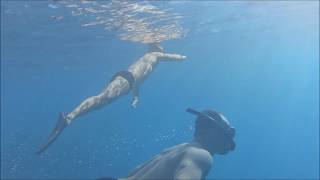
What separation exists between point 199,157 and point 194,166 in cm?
19

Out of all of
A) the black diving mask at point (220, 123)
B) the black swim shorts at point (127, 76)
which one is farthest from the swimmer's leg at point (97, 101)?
the black diving mask at point (220, 123)

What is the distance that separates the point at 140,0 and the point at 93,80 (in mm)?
42744

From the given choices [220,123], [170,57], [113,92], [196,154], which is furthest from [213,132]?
[170,57]

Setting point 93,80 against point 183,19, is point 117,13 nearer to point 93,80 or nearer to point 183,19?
point 183,19

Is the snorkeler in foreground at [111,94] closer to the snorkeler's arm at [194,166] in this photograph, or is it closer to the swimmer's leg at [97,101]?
the swimmer's leg at [97,101]

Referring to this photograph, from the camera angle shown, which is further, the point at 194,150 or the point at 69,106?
the point at 69,106

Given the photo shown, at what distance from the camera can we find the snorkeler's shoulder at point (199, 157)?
612 centimetres

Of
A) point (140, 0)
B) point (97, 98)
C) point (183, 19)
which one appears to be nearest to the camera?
point (97, 98)

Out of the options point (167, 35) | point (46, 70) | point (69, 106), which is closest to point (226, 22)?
point (167, 35)

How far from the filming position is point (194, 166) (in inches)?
237

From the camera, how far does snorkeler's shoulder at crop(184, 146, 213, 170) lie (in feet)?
20.1

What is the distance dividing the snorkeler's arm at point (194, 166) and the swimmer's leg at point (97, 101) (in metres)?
6.58

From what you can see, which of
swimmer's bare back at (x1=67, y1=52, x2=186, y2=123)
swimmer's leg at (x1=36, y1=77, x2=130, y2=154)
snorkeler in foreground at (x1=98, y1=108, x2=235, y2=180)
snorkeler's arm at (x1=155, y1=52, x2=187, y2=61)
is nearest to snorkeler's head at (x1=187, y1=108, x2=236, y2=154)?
snorkeler in foreground at (x1=98, y1=108, x2=235, y2=180)

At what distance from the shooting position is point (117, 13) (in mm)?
25516
